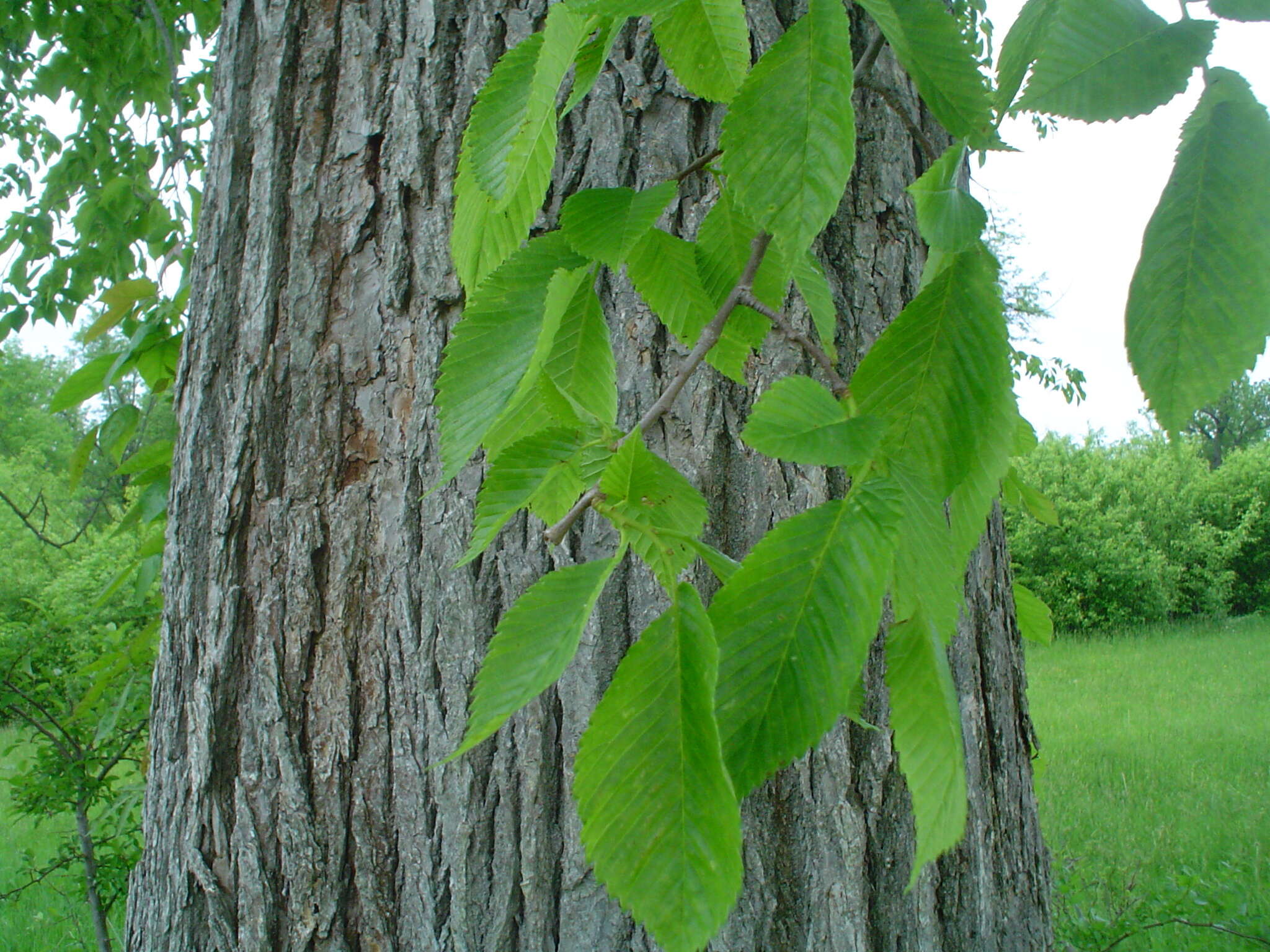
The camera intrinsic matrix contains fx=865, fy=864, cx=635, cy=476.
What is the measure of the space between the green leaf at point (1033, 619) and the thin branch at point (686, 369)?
110 centimetres

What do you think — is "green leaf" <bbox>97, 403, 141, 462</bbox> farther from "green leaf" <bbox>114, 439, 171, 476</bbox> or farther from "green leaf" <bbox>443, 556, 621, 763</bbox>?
"green leaf" <bbox>443, 556, 621, 763</bbox>

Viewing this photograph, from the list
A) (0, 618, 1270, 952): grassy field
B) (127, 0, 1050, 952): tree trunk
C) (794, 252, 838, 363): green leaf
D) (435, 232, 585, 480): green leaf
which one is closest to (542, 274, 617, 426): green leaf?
(435, 232, 585, 480): green leaf

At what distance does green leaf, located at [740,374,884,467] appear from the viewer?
37 centimetres

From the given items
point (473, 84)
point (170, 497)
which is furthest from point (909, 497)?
point (170, 497)

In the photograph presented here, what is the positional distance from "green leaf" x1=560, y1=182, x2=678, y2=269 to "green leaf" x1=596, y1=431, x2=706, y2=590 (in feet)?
0.40

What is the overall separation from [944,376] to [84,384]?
169cm

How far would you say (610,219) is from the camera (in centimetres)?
50

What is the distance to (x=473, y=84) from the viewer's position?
1041 millimetres

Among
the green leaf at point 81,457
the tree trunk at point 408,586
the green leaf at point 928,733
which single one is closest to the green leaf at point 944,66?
the green leaf at point 928,733

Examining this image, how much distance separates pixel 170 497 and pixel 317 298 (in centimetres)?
36

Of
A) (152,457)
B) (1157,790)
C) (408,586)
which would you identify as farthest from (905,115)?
(1157,790)

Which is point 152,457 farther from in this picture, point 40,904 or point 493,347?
point 40,904

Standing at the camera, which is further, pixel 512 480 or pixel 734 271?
pixel 734 271

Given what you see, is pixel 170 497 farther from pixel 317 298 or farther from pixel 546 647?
pixel 546 647
